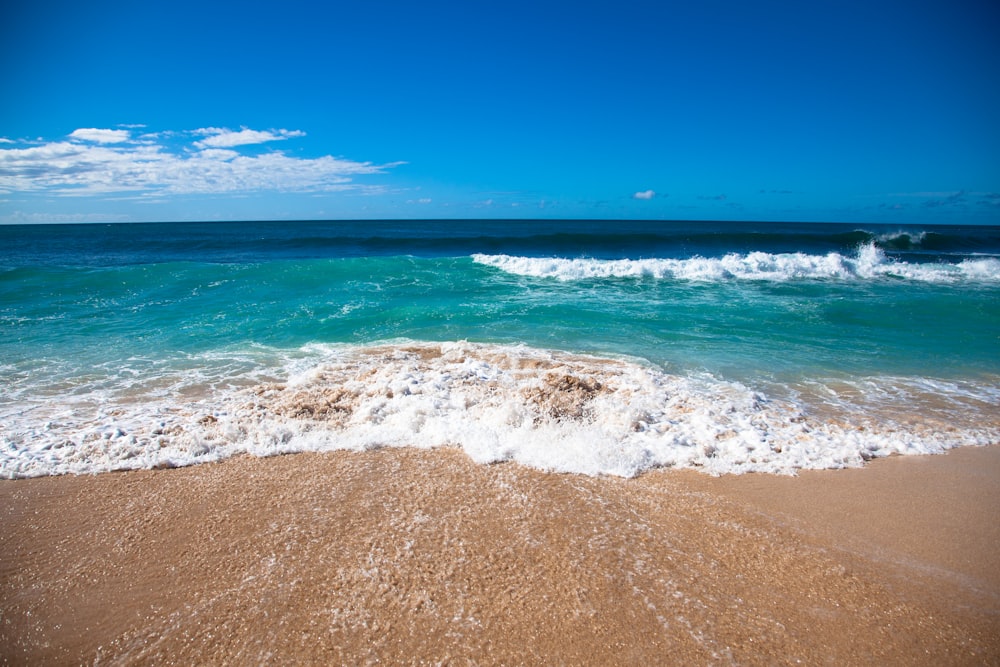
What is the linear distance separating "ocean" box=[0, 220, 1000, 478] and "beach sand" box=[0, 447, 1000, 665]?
0.44 m

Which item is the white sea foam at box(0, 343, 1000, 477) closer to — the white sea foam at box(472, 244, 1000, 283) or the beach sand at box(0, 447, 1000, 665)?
the beach sand at box(0, 447, 1000, 665)

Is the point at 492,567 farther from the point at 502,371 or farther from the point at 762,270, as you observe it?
the point at 762,270

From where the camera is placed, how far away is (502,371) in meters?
6.38

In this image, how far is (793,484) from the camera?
12.6 ft

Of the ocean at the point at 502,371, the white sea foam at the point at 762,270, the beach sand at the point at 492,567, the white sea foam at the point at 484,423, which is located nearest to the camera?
the beach sand at the point at 492,567

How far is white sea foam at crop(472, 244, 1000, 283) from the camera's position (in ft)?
58.1

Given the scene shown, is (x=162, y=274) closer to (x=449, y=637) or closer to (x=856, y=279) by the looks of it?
(x=449, y=637)

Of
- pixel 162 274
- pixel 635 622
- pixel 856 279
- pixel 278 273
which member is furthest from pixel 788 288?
pixel 162 274

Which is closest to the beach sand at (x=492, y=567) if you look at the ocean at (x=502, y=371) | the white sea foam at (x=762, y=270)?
the ocean at (x=502, y=371)

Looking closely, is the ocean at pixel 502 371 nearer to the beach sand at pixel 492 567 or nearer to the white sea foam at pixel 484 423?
the white sea foam at pixel 484 423

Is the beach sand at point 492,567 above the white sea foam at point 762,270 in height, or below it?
below

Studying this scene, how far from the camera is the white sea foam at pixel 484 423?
416 centimetres

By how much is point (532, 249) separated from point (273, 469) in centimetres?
2653

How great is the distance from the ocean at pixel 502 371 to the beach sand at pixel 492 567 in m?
0.44
